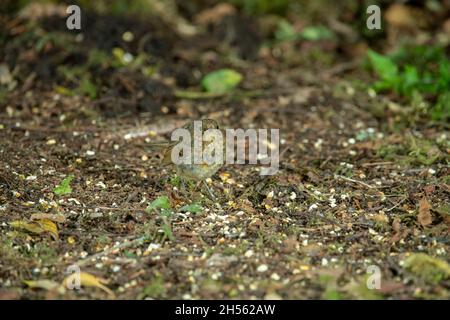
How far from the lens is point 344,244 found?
4090 millimetres

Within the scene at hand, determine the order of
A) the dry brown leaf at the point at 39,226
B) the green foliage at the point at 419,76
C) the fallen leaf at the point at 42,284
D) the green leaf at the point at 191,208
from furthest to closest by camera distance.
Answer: the green foliage at the point at 419,76
the green leaf at the point at 191,208
the dry brown leaf at the point at 39,226
the fallen leaf at the point at 42,284

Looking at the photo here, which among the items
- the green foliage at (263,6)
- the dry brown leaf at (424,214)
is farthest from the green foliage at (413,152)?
the green foliage at (263,6)

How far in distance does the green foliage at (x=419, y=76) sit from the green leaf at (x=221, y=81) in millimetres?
1397

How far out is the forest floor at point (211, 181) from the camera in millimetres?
3729

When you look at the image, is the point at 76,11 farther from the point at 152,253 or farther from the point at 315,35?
the point at 152,253

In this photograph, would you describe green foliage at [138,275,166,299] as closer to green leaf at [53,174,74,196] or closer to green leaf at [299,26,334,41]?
green leaf at [53,174,74,196]

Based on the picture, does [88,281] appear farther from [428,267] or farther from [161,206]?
[428,267]

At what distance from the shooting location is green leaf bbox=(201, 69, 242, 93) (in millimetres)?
6602

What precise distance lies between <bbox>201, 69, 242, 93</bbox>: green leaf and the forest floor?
0.10 metres

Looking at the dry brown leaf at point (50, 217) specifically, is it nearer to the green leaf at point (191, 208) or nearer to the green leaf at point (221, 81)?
the green leaf at point (191, 208)

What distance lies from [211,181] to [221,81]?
6.40ft

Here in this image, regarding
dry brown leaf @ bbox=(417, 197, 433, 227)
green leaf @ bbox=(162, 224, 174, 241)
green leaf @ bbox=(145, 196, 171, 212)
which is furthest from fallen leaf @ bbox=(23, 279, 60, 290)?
dry brown leaf @ bbox=(417, 197, 433, 227)

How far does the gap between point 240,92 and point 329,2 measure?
235 centimetres
